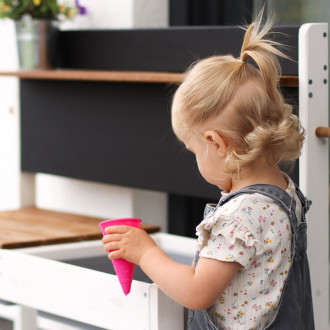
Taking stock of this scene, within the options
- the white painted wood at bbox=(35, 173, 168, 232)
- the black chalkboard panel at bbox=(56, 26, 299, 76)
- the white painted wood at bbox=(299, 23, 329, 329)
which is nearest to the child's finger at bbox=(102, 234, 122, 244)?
the white painted wood at bbox=(299, 23, 329, 329)

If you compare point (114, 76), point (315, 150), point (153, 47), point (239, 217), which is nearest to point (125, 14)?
point (153, 47)

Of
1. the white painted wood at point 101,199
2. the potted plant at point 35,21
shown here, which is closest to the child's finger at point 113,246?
the white painted wood at point 101,199

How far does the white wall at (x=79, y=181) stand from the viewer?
208 centimetres

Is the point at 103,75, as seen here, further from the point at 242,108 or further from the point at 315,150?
the point at 242,108

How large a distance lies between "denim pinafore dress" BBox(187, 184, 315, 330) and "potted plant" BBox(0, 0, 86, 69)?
1.09 meters

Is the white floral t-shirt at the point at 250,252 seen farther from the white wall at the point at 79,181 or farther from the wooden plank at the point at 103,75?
the white wall at the point at 79,181

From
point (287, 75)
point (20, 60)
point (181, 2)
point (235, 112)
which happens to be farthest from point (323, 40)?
point (20, 60)

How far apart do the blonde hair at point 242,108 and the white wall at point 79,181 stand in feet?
3.17

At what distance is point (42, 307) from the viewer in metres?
1.37

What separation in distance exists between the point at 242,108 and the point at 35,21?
115 cm

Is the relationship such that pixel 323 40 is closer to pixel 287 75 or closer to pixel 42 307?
pixel 287 75

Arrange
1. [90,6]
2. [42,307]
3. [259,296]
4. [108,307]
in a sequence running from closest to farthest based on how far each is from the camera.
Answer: [259,296] < [108,307] < [42,307] < [90,6]

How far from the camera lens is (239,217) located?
107cm

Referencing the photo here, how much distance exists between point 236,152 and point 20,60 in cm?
120
